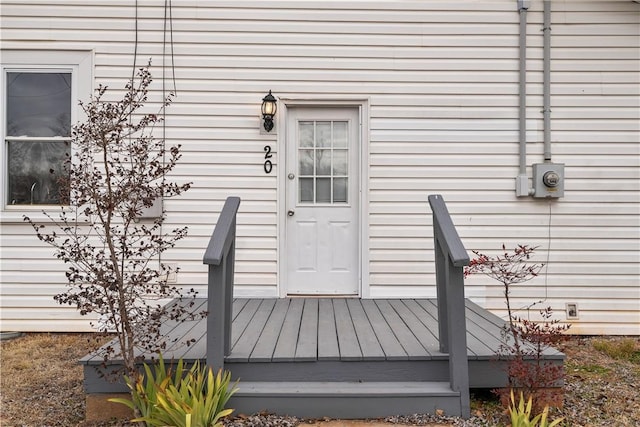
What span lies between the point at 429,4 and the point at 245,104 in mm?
2138

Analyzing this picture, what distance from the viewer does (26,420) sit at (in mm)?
2984

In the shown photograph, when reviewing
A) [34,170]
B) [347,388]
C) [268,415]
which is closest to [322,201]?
[347,388]

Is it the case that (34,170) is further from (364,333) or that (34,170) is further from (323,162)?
(364,333)

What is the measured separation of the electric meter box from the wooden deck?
1547mm

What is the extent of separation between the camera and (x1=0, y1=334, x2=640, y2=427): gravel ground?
282cm

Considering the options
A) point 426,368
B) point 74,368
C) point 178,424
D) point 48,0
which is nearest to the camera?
point 178,424

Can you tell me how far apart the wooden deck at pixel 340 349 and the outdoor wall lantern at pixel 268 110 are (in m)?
1.90

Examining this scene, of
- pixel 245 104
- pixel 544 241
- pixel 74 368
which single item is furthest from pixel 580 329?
pixel 74 368

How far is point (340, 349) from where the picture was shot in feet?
10.1

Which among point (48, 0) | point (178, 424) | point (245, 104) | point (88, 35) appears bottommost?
point (178, 424)

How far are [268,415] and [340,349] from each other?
0.60 meters

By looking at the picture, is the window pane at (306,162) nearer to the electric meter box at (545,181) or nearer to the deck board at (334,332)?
the deck board at (334,332)

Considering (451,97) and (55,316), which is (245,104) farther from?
(55,316)

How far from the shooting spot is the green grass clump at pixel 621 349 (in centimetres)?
416
